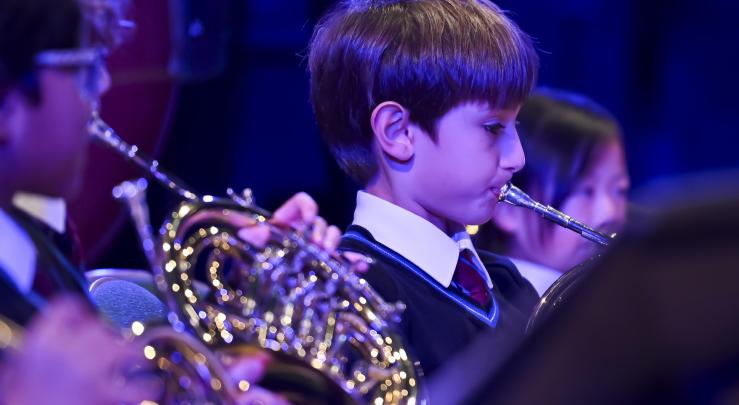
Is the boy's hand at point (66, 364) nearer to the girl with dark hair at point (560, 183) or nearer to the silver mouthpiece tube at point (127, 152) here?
the silver mouthpiece tube at point (127, 152)

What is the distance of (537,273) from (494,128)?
60 cm

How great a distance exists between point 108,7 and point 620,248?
2.17ft

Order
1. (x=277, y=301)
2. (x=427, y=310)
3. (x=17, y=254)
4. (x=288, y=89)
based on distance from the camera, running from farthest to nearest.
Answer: (x=288, y=89), (x=427, y=310), (x=277, y=301), (x=17, y=254)

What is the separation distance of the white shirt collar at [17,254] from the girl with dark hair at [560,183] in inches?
45.2

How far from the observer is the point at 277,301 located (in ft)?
3.88

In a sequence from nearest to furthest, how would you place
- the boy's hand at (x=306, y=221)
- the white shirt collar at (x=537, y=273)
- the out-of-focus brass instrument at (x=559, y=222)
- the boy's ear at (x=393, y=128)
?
the boy's hand at (x=306, y=221) → the out-of-focus brass instrument at (x=559, y=222) → the boy's ear at (x=393, y=128) → the white shirt collar at (x=537, y=273)

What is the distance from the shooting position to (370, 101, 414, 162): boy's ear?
1487 mm

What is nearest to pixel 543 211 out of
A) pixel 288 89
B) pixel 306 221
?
pixel 306 221

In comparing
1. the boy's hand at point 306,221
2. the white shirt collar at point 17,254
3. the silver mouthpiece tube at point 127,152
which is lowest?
the boy's hand at point 306,221

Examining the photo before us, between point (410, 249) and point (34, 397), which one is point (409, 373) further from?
point (34, 397)

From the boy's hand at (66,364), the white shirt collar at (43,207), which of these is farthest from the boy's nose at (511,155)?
the boy's hand at (66,364)

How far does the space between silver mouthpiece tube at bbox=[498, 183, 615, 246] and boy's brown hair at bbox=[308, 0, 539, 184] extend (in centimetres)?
12

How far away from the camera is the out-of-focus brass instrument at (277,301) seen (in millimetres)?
1077

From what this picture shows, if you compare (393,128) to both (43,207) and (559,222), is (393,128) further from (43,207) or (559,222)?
(43,207)
